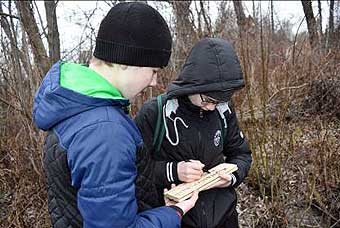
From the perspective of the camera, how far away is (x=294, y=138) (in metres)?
3.35

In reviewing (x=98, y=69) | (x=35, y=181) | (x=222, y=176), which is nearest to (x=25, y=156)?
(x=35, y=181)

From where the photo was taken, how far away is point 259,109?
11.9 feet

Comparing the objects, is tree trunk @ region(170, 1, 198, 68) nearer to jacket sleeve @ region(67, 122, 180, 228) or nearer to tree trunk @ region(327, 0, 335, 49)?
tree trunk @ region(327, 0, 335, 49)

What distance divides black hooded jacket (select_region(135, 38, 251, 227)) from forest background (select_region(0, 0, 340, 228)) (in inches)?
48.4

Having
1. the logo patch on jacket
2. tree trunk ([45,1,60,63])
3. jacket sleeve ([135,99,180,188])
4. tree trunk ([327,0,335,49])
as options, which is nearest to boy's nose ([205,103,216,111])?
the logo patch on jacket

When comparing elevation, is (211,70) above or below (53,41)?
below

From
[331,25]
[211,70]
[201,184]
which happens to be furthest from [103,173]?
[331,25]

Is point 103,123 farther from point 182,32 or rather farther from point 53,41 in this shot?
point 53,41

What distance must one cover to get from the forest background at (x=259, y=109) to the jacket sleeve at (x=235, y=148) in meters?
1.05

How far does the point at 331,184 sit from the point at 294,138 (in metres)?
0.47

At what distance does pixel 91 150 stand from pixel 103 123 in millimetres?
84

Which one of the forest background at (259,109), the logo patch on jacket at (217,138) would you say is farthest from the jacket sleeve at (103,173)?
the forest background at (259,109)

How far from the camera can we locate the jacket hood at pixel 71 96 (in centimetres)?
117

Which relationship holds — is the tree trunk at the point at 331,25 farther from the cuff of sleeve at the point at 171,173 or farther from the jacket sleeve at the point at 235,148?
the cuff of sleeve at the point at 171,173
